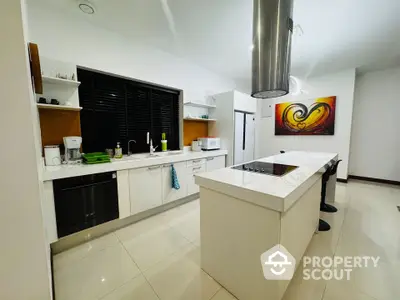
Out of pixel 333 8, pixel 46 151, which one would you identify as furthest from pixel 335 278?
pixel 46 151

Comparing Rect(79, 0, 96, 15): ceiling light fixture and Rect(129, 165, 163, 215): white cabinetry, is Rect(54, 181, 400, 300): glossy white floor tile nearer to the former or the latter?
Rect(129, 165, 163, 215): white cabinetry

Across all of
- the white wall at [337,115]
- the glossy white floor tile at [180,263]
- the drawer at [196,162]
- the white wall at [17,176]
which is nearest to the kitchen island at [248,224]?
the glossy white floor tile at [180,263]

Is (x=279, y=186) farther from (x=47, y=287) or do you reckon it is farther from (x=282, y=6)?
(x=282, y=6)

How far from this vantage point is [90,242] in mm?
2033

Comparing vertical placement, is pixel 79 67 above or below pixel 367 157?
above

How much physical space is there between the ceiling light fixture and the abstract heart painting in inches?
181

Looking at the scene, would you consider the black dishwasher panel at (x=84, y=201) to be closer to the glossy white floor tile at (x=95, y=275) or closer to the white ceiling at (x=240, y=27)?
the glossy white floor tile at (x=95, y=275)

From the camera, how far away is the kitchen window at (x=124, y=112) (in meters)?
2.52

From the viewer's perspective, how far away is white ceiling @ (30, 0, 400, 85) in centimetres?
203

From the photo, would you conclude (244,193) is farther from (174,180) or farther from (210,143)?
(210,143)

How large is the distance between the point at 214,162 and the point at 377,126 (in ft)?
13.4

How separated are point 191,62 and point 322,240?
12.2 ft

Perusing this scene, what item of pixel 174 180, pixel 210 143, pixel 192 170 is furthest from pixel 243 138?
pixel 174 180

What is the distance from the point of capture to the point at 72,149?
2174 millimetres
